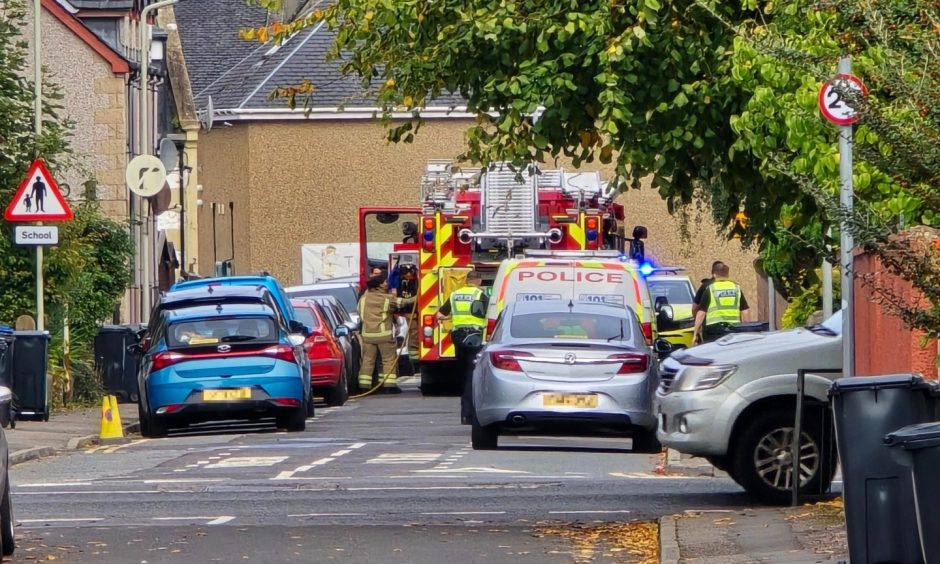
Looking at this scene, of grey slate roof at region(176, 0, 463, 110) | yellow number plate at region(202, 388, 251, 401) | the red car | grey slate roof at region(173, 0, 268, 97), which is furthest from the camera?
grey slate roof at region(173, 0, 268, 97)

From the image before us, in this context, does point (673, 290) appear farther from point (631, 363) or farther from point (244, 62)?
Result: point (244, 62)

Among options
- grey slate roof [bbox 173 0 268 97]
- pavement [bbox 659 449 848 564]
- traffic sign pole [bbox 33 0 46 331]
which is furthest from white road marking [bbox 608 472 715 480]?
grey slate roof [bbox 173 0 268 97]

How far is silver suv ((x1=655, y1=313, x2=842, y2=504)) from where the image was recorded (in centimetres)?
1453

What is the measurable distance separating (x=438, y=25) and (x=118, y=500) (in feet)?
14.0

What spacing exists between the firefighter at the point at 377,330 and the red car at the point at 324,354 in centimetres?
210

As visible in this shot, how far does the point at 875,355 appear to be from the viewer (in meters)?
15.5

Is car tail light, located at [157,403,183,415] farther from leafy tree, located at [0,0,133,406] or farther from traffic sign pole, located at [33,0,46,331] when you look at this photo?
leafy tree, located at [0,0,133,406]

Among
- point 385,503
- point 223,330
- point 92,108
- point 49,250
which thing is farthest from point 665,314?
point 92,108

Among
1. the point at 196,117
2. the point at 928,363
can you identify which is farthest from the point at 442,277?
the point at 196,117

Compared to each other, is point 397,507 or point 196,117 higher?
point 196,117

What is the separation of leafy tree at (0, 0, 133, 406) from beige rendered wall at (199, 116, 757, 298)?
26769 millimetres

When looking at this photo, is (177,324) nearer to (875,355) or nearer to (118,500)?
(118,500)

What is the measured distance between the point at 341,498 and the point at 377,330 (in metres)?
17.3

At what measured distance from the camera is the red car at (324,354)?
29.5 m
